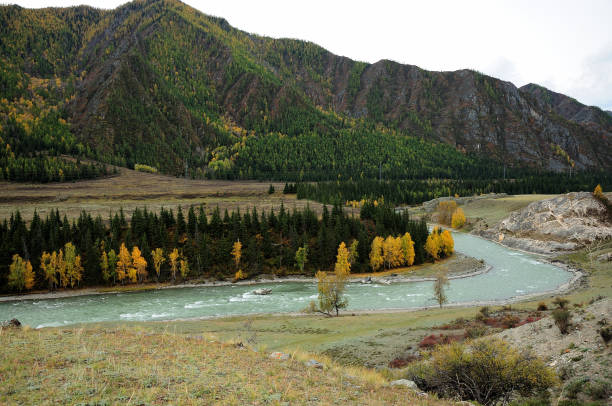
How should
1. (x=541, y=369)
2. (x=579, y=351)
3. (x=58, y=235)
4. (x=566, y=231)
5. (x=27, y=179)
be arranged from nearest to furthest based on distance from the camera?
(x=541, y=369), (x=579, y=351), (x=58, y=235), (x=566, y=231), (x=27, y=179)

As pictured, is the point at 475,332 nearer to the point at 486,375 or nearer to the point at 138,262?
the point at 486,375

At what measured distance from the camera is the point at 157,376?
14328mm

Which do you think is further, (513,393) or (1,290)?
(1,290)

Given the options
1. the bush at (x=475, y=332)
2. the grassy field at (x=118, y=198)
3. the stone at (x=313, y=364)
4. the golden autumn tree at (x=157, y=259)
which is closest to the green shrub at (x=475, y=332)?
the bush at (x=475, y=332)

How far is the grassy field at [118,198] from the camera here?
138 m

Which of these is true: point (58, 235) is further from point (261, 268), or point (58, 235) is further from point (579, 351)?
point (579, 351)

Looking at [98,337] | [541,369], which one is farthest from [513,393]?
[98,337]

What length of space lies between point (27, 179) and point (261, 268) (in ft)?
549

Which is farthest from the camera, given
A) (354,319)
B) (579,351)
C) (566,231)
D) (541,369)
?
(566,231)

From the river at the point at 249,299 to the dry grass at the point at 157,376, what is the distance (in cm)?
4648

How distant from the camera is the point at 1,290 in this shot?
7762cm

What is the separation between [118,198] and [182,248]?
287 ft

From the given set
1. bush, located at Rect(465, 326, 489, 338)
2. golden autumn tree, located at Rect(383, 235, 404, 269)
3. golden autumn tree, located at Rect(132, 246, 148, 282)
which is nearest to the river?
golden autumn tree, located at Rect(132, 246, 148, 282)

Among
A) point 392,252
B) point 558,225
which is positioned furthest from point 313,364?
point 558,225
